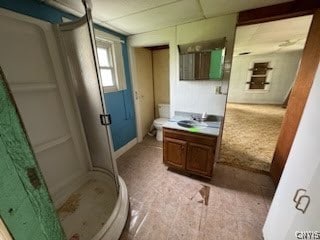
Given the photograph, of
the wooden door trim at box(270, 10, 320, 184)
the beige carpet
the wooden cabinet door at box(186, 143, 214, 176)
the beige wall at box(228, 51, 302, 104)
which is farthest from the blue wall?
the beige wall at box(228, 51, 302, 104)

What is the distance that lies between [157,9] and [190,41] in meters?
0.71

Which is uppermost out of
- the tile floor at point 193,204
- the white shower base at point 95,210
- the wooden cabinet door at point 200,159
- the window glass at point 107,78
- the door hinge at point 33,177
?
the window glass at point 107,78

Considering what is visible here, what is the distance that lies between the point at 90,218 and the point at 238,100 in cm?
731

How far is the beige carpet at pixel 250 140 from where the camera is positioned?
2.49 metres

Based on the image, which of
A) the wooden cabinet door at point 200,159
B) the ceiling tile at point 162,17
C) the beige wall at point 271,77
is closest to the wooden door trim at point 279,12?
the ceiling tile at point 162,17

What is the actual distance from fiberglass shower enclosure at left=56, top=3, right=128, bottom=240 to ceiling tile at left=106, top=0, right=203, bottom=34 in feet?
2.64

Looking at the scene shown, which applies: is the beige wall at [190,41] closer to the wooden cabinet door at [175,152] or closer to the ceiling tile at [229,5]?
the ceiling tile at [229,5]

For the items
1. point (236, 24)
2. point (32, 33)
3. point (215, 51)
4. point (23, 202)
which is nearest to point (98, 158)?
point (32, 33)

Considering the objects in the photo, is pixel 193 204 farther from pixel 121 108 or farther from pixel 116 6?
pixel 116 6

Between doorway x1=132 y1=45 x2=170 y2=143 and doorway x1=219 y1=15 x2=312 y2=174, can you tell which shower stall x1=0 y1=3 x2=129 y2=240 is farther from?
doorway x1=219 y1=15 x2=312 y2=174

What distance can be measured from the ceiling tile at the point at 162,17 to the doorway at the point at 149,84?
2.40 ft

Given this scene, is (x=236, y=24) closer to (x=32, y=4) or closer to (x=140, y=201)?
(x=32, y=4)

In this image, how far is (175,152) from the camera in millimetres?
2152

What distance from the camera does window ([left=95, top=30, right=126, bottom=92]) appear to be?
2311 millimetres
